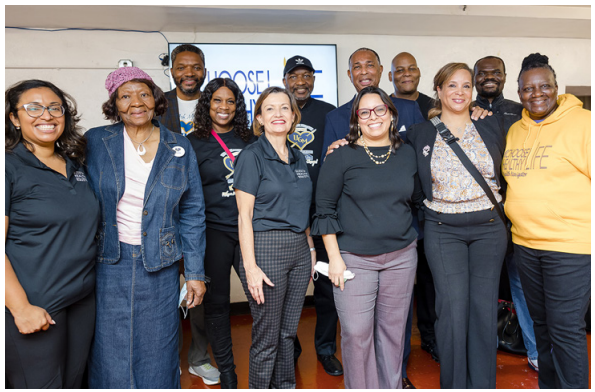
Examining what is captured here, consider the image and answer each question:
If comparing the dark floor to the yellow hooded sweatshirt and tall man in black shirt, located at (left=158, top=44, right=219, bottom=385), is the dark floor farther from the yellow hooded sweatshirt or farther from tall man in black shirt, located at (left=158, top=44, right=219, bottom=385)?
the yellow hooded sweatshirt

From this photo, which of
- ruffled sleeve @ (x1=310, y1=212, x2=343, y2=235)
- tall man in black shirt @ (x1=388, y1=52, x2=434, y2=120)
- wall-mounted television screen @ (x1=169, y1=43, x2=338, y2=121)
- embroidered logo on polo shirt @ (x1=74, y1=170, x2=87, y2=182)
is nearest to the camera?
embroidered logo on polo shirt @ (x1=74, y1=170, x2=87, y2=182)

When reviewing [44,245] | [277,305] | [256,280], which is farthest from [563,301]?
[44,245]

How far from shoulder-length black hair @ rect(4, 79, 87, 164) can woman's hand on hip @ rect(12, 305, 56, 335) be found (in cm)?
64

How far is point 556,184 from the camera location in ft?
6.86

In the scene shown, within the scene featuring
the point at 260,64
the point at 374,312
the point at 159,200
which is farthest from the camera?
the point at 260,64

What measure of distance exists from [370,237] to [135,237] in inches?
44.4

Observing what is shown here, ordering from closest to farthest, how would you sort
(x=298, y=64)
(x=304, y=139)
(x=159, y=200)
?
1. (x=159, y=200)
2. (x=304, y=139)
3. (x=298, y=64)

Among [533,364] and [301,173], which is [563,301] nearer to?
[533,364]

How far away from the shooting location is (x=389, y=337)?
7.16 ft

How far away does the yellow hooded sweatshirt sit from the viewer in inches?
81.0

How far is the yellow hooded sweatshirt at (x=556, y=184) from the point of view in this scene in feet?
6.75

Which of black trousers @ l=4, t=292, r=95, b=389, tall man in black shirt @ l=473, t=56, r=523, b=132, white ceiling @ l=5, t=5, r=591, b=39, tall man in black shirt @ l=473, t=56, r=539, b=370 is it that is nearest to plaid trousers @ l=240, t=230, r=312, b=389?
black trousers @ l=4, t=292, r=95, b=389

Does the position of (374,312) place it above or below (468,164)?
below

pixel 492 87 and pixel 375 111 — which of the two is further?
pixel 492 87
